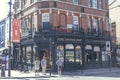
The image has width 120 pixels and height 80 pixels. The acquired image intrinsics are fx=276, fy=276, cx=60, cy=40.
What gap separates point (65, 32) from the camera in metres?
32.2

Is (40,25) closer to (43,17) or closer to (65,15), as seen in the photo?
(43,17)

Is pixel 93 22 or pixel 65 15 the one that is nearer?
pixel 65 15

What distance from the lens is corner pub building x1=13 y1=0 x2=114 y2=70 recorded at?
31.5 metres

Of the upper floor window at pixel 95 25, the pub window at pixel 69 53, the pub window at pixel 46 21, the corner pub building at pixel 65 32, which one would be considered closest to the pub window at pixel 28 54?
the corner pub building at pixel 65 32

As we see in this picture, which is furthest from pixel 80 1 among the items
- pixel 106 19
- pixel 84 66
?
pixel 84 66

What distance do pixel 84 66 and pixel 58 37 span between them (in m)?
5.57

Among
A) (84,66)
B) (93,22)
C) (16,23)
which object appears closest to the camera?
(16,23)

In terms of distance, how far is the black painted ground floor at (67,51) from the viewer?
31.2 meters

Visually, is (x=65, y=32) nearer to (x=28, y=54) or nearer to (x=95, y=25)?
(x=28, y=54)

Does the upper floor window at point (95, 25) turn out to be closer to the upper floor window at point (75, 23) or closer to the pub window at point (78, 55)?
the upper floor window at point (75, 23)

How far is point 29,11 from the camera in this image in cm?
3466

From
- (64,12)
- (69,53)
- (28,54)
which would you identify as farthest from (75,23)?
(28,54)

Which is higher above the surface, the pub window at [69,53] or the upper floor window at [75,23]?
the upper floor window at [75,23]

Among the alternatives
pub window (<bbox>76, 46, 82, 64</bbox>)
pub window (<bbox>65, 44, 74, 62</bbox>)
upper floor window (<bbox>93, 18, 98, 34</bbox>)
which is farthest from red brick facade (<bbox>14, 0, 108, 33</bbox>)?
pub window (<bbox>76, 46, 82, 64</bbox>)
